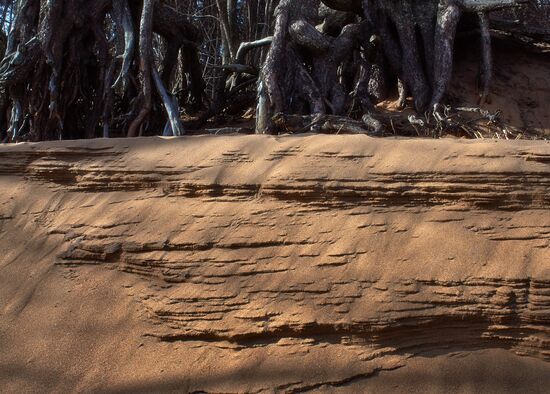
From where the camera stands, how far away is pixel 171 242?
360 centimetres

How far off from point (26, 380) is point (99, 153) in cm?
143

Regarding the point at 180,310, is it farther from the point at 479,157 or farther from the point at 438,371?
the point at 479,157

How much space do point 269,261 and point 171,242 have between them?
0.55m

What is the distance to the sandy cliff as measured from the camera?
3137 millimetres

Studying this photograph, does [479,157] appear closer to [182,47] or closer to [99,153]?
[99,153]

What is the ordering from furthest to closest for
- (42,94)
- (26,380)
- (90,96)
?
(90,96) → (42,94) → (26,380)

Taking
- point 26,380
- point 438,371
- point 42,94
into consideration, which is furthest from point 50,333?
point 42,94

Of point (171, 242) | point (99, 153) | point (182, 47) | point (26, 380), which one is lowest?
point (26, 380)

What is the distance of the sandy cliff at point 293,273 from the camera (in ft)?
10.3

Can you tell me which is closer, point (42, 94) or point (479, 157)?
point (479, 157)

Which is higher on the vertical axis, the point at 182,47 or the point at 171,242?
the point at 182,47

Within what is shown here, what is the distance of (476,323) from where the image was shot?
3154 millimetres

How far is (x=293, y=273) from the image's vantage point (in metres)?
3.37

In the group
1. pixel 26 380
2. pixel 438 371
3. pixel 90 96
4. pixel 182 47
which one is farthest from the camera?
pixel 182 47
